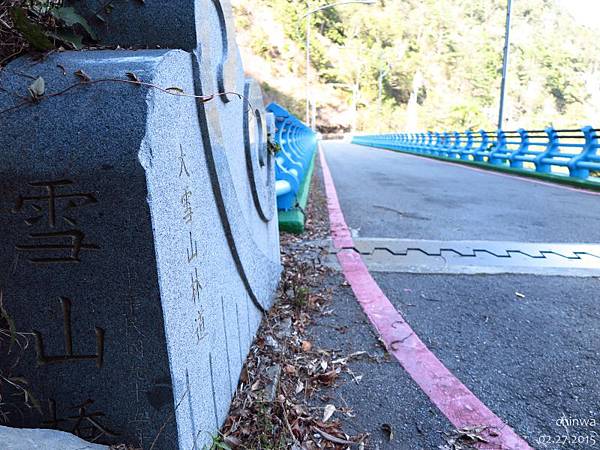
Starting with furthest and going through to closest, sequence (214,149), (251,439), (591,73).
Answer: (591,73) < (214,149) < (251,439)

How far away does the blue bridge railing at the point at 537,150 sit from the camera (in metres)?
9.79

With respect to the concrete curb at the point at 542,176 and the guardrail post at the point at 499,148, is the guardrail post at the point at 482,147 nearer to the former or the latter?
the concrete curb at the point at 542,176

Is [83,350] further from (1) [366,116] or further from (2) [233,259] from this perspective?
(1) [366,116]

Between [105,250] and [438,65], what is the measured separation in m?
89.0

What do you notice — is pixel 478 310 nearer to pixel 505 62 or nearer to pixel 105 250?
pixel 105 250

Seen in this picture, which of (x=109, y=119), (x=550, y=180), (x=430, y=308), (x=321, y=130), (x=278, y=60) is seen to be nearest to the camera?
(x=109, y=119)

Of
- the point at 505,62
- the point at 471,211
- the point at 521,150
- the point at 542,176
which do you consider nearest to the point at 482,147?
the point at 505,62

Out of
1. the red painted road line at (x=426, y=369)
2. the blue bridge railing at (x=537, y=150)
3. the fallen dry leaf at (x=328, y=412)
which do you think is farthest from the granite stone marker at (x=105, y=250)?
the blue bridge railing at (x=537, y=150)

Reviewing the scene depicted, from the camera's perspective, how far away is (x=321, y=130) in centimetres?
6406

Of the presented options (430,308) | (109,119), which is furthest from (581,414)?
(109,119)

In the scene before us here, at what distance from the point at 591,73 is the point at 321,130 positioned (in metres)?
52.1

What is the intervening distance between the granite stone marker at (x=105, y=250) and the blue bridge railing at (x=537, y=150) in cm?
982

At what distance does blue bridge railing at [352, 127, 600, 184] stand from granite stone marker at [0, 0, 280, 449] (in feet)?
32.2

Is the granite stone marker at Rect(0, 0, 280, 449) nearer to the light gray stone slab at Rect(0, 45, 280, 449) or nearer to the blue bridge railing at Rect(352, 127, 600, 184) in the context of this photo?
the light gray stone slab at Rect(0, 45, 280, 449)
